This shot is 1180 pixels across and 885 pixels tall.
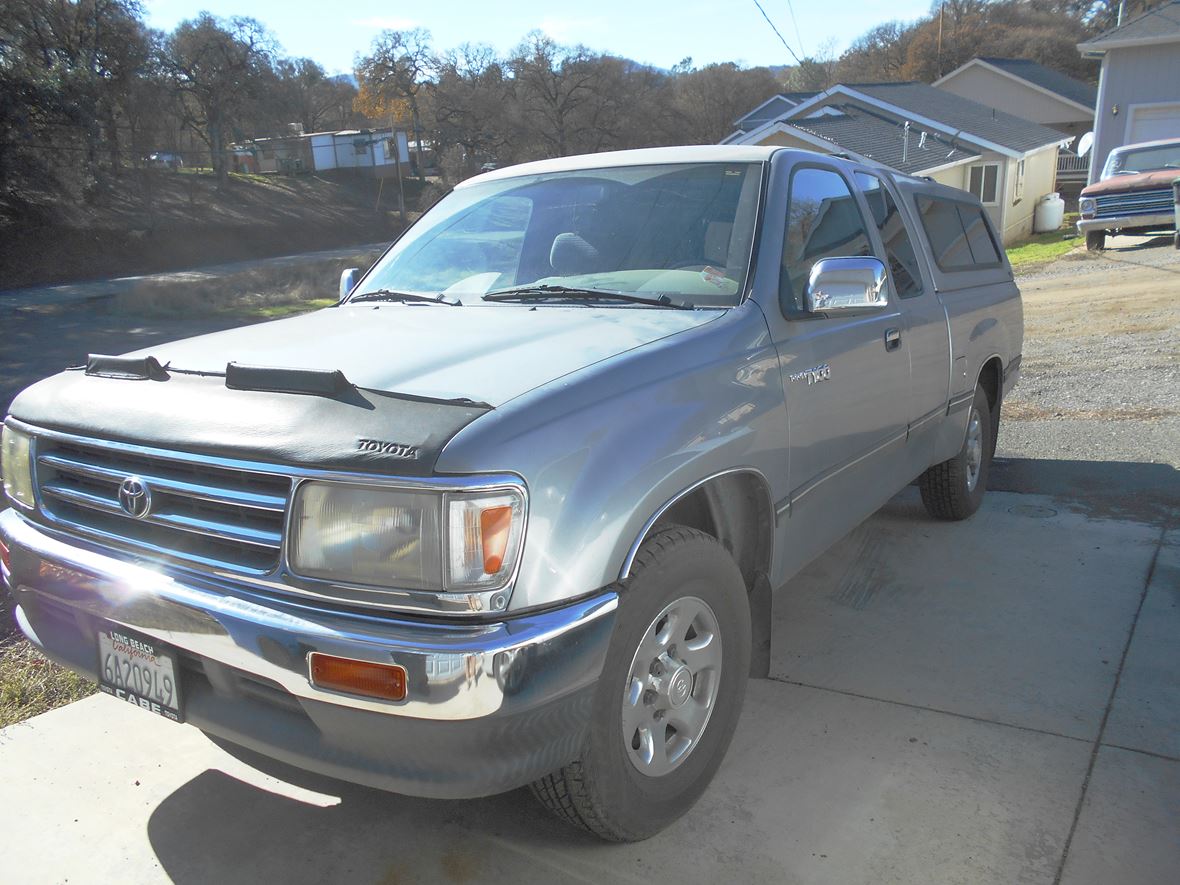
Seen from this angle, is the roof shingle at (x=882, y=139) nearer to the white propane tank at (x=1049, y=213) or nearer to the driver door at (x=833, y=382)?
the white propane tank at (x=1049, y=213)

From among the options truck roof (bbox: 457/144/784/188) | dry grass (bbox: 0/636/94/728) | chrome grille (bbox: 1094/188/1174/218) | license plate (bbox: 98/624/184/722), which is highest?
truck roof (bbox: 457/144/784/188)

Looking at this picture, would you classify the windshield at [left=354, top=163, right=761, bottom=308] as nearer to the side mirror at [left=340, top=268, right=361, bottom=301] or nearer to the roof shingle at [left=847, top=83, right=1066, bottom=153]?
the side mirror at [left=340, top=268, right=361, bottom=301]

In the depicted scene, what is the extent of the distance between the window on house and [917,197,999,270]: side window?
82.2 feet

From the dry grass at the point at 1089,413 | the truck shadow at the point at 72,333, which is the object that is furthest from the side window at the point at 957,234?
the truck shadow at the point at 72,333

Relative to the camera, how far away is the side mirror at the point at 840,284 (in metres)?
3.15

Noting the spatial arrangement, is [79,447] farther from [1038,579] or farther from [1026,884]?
[1038,579]

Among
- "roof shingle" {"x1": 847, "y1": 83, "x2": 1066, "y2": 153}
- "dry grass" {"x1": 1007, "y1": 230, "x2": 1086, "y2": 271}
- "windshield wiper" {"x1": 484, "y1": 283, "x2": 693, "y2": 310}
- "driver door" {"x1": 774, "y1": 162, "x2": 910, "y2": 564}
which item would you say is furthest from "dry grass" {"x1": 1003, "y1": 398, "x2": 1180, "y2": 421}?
"roof shingle" {"x1": 847, "y1": 83, "x2": 1066, "y2": 153}

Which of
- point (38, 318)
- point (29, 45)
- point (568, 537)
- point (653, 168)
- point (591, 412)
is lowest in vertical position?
point (38, 318)

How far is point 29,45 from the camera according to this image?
3578cm

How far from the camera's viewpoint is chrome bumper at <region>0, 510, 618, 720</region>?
78.2 inches

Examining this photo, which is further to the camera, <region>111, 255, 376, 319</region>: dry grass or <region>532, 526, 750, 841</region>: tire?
<region>111, 255, 376, 319</region>: dry grass

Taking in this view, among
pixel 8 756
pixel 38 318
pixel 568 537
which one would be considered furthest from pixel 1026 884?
pixel 38 318

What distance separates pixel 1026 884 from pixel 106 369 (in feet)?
9.65

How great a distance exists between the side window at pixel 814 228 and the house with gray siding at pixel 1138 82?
1034 inches
